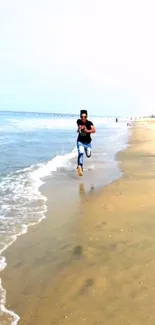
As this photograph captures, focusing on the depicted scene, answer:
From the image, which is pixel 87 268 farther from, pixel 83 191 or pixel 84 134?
pixel 84 134

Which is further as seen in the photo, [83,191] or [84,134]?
[84,134]

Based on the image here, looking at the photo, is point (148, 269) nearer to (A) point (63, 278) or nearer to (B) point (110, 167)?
(A) point (63, 278)

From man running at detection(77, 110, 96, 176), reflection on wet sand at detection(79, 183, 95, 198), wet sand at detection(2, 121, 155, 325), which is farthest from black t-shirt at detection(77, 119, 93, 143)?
wet sand at detection(2, 121, 155, 325)

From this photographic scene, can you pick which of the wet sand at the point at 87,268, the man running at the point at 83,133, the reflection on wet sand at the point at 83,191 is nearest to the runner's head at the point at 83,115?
the man running at the point at 83,133

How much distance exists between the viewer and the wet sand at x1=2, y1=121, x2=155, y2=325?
3.34 m

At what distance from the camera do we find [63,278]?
13.3 ft

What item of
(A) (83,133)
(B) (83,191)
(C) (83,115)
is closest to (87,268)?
(B) (83,191)

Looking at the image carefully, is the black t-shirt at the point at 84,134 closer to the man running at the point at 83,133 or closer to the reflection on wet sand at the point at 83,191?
the man running at the point at 83,133

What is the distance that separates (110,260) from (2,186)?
17.7ft

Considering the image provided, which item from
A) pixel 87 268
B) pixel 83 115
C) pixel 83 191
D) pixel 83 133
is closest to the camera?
pixel 87 268

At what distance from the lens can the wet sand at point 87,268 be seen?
334cm

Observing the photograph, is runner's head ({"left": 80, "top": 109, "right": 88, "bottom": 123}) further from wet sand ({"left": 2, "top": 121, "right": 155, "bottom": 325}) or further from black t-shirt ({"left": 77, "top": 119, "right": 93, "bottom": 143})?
wet sand ({"left": 2, "top": 121, "right": 155, "bottom": 325})

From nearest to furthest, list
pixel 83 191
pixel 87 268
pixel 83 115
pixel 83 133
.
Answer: pixel 87 268 → pixel 83 191 → pixel 83 115 → pixel 83 133

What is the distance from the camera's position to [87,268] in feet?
13.9
